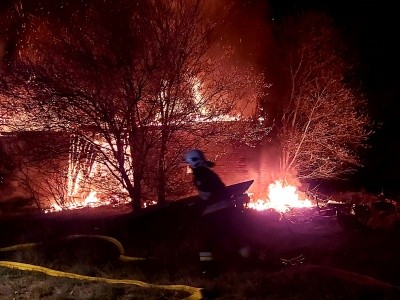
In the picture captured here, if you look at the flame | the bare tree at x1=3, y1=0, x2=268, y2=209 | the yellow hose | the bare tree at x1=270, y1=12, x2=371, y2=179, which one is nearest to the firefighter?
the yellow hose

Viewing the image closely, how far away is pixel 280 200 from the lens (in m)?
13.8

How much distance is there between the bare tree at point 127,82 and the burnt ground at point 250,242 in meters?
1.74

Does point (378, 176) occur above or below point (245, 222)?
above

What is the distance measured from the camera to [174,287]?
621cm

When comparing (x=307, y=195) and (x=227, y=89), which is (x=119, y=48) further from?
(x=307, y=195)

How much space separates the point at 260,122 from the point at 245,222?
4.73m

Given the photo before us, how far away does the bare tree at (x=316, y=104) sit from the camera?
49.2 feet

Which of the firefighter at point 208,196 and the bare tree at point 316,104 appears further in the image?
the bare tree at point 316,104

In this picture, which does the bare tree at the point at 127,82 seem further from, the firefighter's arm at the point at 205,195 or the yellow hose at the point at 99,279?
the firefighter's arm at the point at 205,195

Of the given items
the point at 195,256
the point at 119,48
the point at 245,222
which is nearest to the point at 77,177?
the point at 119,48

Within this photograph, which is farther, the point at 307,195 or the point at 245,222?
the point at 307,195

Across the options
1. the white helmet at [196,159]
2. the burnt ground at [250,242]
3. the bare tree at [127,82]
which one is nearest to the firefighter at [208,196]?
the white helmet at [196,159]

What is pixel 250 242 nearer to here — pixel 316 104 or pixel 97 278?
pixel 97 278

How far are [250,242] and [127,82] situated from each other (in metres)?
4.58
